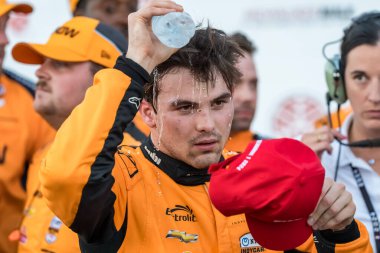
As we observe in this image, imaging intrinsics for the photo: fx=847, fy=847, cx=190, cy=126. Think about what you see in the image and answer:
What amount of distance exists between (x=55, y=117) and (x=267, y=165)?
5.35 ft

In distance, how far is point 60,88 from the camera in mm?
3449

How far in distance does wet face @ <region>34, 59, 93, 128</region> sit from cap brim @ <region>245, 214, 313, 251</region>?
4.99 ft

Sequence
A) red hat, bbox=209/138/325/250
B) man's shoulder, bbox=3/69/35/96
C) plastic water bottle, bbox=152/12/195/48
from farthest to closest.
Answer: man's shoulder, bbox=3/69/35/96
plastic water bottle, bbox=152/12/195/48
red hat, bbox=209/138/325/250

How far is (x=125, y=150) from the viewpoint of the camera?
2506mm

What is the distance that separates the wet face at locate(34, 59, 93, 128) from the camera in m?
3.43

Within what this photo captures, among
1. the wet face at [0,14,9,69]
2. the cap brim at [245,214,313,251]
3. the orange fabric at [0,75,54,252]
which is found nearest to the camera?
the cap brim at [245,214,313,251]

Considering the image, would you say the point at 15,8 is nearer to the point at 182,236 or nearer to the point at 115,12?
the point at 115,12

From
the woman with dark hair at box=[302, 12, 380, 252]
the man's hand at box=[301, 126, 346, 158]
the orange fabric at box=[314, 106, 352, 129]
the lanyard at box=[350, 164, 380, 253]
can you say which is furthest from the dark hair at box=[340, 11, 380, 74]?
the orange fabric at box=[314, 106, 352, 129]

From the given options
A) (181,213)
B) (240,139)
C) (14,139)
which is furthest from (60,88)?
(181,213)

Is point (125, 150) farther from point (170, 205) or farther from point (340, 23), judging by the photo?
point (340, 23)

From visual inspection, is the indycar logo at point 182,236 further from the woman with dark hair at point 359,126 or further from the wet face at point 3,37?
the wet face at point 3,37

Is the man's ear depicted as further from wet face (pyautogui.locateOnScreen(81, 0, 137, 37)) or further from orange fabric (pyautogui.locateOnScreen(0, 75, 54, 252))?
wet face (pyautogui.locateOnScreen(81, 0, 137, 37))

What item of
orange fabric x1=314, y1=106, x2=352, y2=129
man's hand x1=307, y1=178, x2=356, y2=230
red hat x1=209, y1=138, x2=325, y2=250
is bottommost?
orange fabric x1=314, y1=106, x2=352, y2=129

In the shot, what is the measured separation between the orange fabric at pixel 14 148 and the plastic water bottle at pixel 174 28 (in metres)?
1.68
